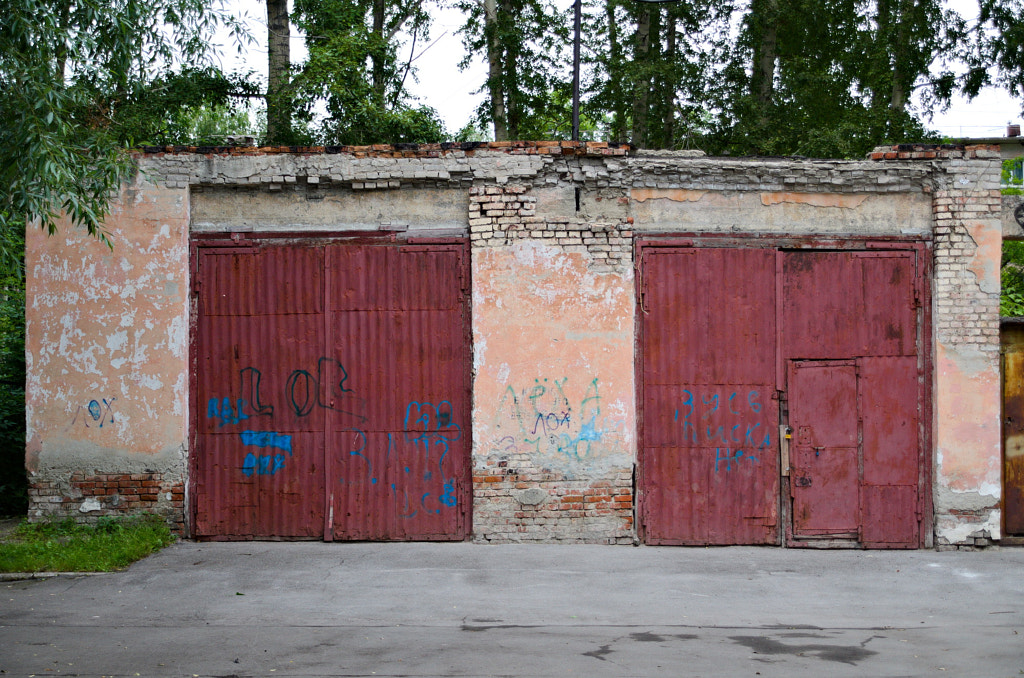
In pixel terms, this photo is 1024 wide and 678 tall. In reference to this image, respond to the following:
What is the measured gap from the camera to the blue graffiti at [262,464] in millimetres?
8414

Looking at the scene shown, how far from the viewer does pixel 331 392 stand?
8.45 metres

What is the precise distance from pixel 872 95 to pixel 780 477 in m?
14.8

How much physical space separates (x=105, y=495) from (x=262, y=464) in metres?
1.53

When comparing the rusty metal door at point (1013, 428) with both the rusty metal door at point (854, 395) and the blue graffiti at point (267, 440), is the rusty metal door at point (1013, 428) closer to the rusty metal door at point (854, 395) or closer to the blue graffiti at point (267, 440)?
the rusty metal door at point (854, 395)

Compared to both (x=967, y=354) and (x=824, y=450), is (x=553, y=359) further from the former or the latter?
(x=967, y=354)

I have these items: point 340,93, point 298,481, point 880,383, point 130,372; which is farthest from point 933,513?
point 340,93

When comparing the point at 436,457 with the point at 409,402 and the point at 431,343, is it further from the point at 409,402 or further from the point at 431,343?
the point at 431,343

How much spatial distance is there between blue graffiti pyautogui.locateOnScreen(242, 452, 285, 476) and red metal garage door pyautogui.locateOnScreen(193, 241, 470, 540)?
0.04ft

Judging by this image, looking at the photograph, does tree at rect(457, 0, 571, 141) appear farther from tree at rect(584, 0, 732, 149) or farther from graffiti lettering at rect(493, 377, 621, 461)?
graffiti lettering at rect(493, 377, 621, 461)

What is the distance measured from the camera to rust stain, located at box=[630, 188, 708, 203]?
8.48 m

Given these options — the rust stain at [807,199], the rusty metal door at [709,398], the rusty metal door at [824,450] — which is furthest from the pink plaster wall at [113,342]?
the rusty metal door at [824,450]

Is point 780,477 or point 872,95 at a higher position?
point 872,95

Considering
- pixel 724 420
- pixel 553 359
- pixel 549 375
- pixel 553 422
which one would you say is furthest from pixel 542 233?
pixel 724 420

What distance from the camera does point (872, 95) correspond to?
20031mm
